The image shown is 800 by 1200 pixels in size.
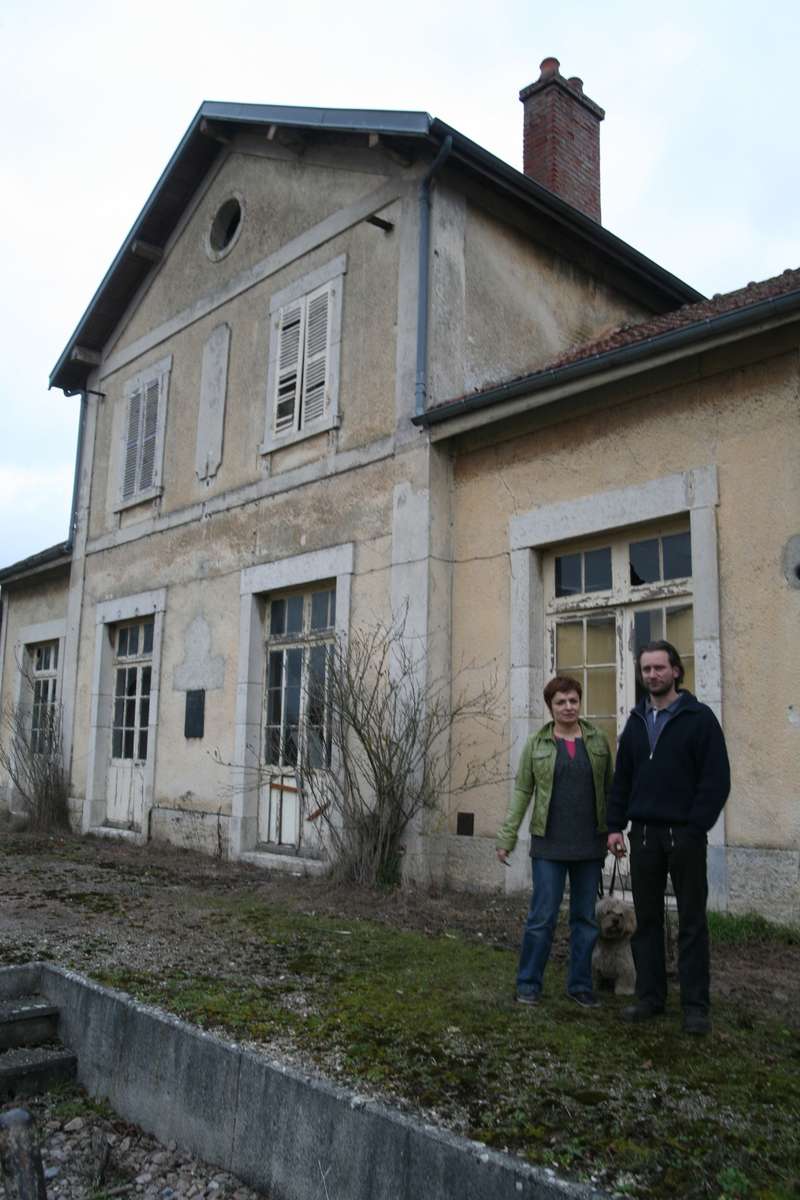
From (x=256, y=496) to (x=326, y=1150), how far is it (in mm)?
7730

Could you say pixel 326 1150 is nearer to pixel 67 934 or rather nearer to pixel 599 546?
pixel 67 934

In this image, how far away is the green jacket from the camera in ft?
14.8

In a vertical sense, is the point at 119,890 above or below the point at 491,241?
below

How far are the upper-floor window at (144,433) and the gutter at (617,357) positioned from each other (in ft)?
15.7

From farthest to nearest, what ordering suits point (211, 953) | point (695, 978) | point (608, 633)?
point (608, 633)
point (211, 953)
point (695, 978)

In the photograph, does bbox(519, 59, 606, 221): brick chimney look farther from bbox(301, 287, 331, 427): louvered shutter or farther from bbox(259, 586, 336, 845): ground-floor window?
bbox(259, 586, 336, 845): ground-floor window

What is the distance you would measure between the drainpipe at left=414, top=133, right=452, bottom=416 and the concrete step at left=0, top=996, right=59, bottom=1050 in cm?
535

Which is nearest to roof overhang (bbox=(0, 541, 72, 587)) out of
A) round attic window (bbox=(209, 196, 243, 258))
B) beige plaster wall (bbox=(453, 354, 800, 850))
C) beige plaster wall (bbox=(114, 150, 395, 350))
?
beige plaster wall (bbox=(114, 150, 395, 350))

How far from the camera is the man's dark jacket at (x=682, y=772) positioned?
4.00 meters

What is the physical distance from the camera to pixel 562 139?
1119 cm

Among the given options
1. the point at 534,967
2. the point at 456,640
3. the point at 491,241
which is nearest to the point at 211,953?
the point at 534,967

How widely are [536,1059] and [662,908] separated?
941 mm

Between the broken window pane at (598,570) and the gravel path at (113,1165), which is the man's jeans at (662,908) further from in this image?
the broken window pane at (598,570)

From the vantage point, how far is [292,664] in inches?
381
